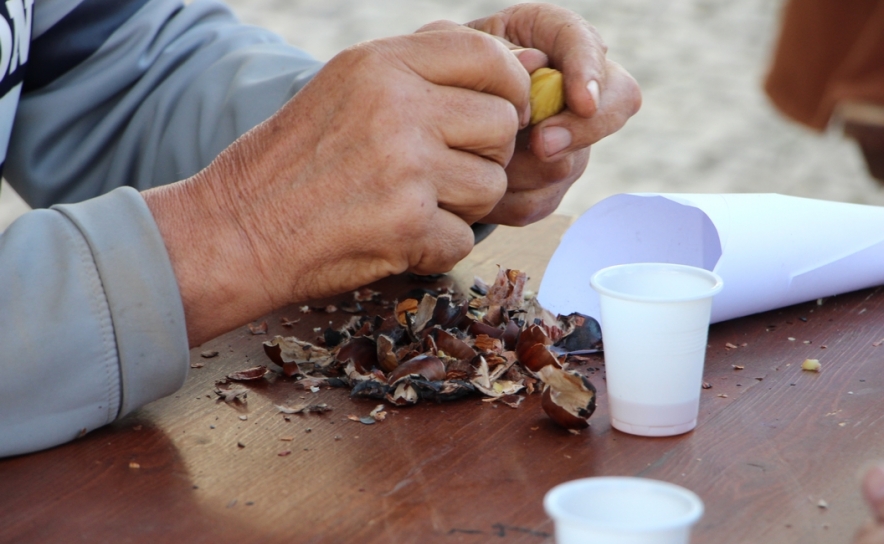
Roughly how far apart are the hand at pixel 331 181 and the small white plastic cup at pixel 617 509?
0.44 m

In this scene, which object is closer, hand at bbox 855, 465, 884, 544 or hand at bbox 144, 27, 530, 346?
hand at bbox 855, 465, 884, 544

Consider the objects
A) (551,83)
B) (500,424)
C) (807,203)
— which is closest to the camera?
(500,424)

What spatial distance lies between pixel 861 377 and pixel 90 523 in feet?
2.45

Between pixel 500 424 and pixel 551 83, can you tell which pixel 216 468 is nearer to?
pixel 500 424

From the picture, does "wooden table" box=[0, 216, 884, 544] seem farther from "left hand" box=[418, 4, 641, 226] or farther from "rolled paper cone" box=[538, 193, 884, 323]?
"left hand" box=[418, 4, 641, 226]

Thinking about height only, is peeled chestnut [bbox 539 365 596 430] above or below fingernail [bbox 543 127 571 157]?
below

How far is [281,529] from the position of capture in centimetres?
66

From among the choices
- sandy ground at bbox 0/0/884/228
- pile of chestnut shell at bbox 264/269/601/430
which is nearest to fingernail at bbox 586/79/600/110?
pile of chestnut shell at bbox 264/269/601/430

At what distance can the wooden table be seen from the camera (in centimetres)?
66

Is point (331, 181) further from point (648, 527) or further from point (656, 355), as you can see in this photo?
point (648, 527)

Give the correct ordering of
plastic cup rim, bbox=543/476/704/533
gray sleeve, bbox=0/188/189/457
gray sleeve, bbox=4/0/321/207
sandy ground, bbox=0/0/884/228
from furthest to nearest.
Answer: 1. sandy ground, bbox=0/0/884/228
2. gray sleeve, bbox=4/0/321/207
3. gray sleeve, bbox=0/188/189/457
4. plastic cup rim, bbox=543/476/704/533

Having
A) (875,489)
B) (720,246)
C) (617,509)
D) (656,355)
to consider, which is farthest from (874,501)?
(720,246)

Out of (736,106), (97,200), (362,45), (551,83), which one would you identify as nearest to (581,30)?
(551,83)

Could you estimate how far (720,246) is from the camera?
107cm
